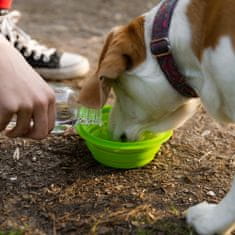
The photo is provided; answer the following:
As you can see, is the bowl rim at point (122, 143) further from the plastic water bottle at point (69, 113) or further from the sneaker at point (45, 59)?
the sneaker at point (45, 59)

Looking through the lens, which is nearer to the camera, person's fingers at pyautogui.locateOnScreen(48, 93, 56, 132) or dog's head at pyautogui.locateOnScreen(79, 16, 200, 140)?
person's fingers at pyautogui.locateOnScreen(48, 93, 56, 132)

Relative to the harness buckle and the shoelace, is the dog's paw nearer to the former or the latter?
the harness buckle

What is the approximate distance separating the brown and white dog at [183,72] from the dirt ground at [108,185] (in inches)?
6.1

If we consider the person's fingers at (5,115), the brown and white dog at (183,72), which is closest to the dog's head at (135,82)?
the brown and white dog at (183,72)

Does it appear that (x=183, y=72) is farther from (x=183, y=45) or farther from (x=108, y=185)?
(x=108, y=185)

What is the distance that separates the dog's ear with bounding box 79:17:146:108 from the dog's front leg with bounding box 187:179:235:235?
18.7 inches

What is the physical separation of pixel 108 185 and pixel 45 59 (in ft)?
3.46

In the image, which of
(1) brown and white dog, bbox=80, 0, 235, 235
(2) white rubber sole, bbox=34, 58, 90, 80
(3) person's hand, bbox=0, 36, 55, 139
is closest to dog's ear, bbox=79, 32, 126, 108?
(1) brown and white dog, bbox=80, 0, 235, 235

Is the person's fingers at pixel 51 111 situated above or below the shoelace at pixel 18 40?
above

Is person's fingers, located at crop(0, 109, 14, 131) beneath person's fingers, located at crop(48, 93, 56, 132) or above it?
above

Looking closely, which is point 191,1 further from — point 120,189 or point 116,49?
point 120,189

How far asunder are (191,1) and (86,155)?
77 centimetres

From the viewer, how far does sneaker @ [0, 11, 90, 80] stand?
9.29 feet

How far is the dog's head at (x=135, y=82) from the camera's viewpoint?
183cm
